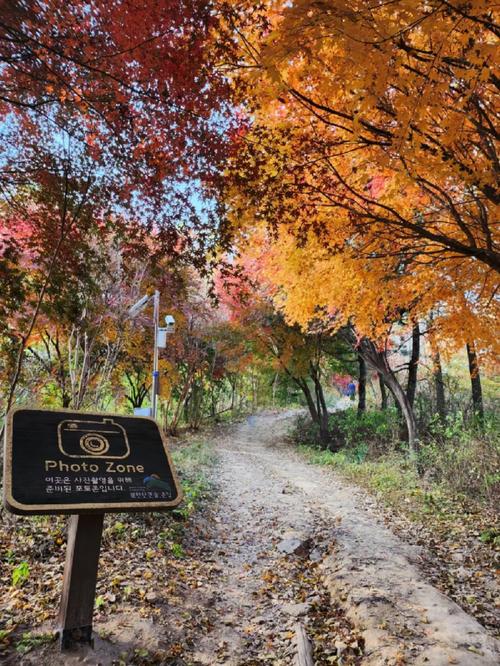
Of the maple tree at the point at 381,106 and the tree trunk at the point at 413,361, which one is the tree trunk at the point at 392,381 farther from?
the maple tree at the point at 381,106

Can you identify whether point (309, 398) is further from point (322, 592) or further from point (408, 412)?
point (322, 592)

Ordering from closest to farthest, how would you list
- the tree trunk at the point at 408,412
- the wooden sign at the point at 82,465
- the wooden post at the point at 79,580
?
the wooden sign at the point at 82,465 → the wooden post at the point at 79,580 → the tree trunk at the point at 408,412

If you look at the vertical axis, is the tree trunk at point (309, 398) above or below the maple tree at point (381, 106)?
below

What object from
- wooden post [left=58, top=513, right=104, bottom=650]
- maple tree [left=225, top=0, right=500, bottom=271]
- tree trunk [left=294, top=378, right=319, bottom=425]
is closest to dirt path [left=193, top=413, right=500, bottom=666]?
wooden post [left=58, top=513, right=104, bottom=650]

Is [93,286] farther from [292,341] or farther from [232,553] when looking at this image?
[292,341]

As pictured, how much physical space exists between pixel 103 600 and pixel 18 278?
3.31 metres

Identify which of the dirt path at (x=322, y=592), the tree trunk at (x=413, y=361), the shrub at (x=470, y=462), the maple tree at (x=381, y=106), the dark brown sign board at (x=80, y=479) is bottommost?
the dirt path at (x=322, y=592)

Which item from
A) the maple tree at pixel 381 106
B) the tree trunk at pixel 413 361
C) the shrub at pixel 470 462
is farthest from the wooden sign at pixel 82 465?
the tree trunk at pixel 413 361

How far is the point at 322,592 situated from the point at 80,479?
3023 millimetres

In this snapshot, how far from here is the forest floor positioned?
3.19m

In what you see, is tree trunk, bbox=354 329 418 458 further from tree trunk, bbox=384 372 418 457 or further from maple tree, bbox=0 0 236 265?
maple tree, bbox=0 0 236 265

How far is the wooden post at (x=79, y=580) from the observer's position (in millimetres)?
2922

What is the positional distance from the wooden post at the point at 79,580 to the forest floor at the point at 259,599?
0.13 m

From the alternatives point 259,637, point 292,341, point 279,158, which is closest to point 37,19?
point 279,158
